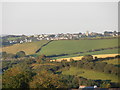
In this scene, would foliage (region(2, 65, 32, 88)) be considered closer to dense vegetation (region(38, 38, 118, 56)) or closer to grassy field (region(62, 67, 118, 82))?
grassy field (region(62, 67, 118, 82))

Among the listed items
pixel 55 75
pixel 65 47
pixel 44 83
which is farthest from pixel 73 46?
pixel 44 83

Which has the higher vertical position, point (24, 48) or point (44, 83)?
point (44, 83)

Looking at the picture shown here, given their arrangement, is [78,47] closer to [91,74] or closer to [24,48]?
[24,48]

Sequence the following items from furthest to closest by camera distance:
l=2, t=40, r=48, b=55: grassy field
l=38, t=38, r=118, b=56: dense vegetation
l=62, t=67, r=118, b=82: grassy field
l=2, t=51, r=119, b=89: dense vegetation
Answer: l=2, t=40, r=48, b=55: grassy field → l=38, t=38, r=118, b=56: dense vegetation → l=62, t=67, r=118, b=82: grassy field → l=2, t=51, r=119, b=89: dense vegetation

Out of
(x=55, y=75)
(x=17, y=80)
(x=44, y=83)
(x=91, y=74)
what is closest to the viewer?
(x=44, y=83)

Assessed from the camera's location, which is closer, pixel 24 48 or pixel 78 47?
pixel 78 47

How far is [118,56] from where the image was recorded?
129 ft

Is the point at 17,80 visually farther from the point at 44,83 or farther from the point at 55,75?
the point at 55,75

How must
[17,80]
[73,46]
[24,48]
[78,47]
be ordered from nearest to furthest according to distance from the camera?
[17,80] < [78,47] < [73,46] < [24,48]

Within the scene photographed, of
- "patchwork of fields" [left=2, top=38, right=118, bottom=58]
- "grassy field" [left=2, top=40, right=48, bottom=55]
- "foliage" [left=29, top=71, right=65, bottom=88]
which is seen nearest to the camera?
"foliage" [left=29, top=71, right=65, bottom=88]

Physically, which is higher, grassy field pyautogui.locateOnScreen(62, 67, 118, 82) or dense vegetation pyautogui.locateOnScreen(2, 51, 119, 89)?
dense vegetation pyautogui.locateOnScreen(2, 51, 119, 89)

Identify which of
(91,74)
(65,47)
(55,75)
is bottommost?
(91,74)

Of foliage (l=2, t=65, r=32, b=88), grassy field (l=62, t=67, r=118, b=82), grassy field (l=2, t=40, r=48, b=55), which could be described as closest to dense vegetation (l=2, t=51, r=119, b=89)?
foliage (l=2, t=65, r=32, b=88)

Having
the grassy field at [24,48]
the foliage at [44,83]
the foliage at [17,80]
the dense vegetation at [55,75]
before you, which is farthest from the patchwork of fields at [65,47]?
the foliage at [44,83]
